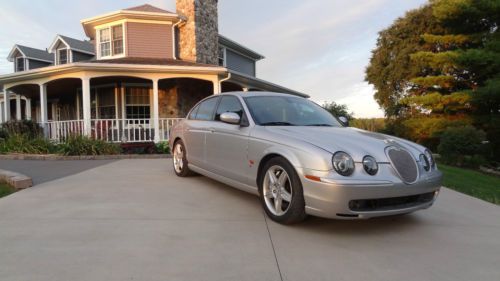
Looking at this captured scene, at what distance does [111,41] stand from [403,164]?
16231 millimetres

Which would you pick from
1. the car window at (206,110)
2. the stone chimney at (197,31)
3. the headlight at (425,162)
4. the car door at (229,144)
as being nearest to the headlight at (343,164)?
the headlight at (425,162)

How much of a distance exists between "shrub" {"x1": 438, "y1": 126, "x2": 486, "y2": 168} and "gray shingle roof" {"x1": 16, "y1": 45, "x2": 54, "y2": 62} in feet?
76.8

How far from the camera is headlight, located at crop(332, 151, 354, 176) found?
355cm

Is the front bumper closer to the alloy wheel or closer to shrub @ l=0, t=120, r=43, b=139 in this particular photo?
the alloy wheel

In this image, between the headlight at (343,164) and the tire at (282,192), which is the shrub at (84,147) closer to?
the tire at (282,192)

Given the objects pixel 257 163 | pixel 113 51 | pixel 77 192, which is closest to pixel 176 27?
pixel 113 51

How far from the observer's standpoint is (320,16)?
658 inches

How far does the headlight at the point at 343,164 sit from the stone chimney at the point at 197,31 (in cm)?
1375

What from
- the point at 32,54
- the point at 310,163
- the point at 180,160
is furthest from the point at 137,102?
the point at 310,163

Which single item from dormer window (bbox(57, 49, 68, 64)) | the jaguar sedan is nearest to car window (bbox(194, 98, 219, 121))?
the jaguar sedan

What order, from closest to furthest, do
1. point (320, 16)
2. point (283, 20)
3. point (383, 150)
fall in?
point (383, 150) < point (320, 16) < point (283, 20)

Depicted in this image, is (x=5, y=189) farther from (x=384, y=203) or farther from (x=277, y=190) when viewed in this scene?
(x=384, y=203)

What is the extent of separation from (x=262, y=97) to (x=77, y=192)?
3285 mm

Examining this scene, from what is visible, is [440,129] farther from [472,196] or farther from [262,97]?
[262,97]
